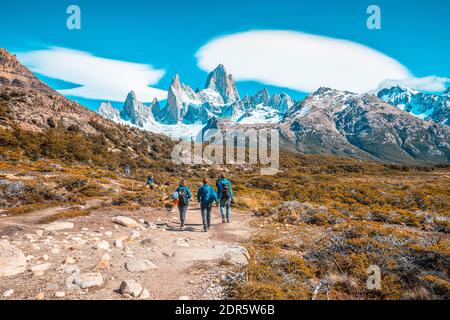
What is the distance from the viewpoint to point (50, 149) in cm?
4462

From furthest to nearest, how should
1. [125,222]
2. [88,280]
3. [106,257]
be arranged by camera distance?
[125,222]
[106,257]
[88,280]

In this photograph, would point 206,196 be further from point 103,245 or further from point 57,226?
point 57,226

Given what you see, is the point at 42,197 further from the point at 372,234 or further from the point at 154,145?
the point at 154,145

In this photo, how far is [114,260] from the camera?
8.61 m

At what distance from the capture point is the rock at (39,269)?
23.7 ft

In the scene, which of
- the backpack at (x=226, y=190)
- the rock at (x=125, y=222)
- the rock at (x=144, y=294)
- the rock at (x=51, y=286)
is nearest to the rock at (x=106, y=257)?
the rock at (x=51, y=286)

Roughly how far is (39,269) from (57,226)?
16.0 ft

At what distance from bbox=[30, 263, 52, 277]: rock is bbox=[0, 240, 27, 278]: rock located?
0.98 feet

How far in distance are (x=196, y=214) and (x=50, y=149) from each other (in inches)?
1463

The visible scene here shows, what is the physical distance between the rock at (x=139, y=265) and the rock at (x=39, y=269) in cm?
203

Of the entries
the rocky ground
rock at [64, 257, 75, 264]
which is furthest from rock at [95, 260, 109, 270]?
rock at [64, 257, 75, 264]

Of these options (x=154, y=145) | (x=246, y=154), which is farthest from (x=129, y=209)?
(x=246, y=154)

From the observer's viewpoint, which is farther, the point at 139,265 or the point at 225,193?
the point at 225,193

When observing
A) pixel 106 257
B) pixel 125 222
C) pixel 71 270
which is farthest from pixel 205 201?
pixel 71 270
